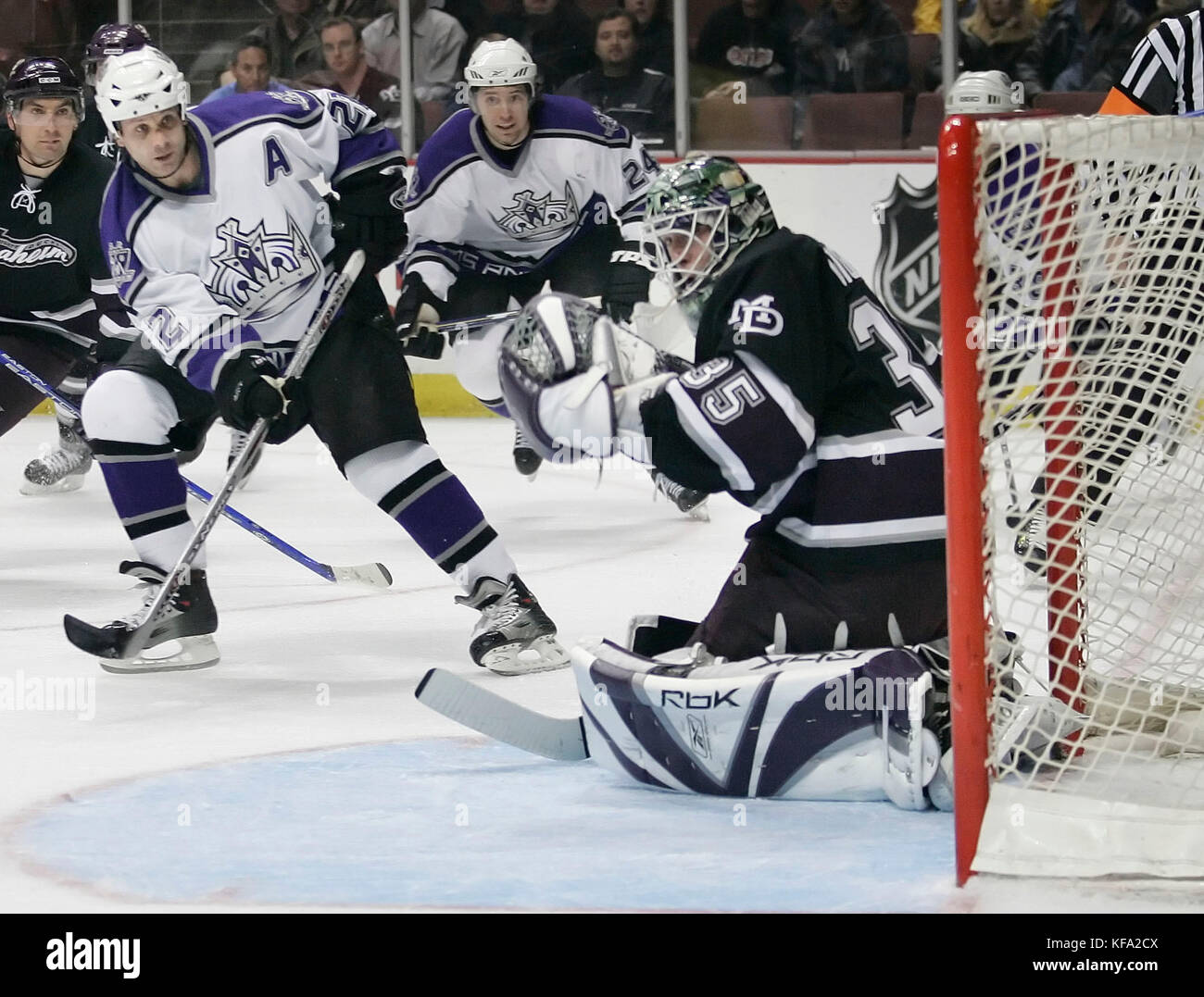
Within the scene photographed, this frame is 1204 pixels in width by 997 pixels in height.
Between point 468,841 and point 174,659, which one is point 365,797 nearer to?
point 468,841

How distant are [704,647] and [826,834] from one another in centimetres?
35

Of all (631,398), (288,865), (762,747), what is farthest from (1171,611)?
(288,865)

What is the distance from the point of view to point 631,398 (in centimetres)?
219

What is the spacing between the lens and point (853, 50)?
626 centimetres

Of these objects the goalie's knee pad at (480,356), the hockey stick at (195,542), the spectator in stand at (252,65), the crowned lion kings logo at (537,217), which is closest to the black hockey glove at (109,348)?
the goalie's knee pad at (480,356)

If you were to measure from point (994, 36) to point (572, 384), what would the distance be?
4257mm

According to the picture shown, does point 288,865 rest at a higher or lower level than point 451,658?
higher

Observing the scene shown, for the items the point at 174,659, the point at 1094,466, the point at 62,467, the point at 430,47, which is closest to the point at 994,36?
the point at 430,47

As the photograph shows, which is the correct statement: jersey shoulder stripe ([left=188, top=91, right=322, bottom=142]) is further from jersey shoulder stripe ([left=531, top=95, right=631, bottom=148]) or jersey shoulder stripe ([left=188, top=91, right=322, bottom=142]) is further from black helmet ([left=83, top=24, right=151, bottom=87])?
black helmet ([left=83, top=24, right=151, bottom=87])

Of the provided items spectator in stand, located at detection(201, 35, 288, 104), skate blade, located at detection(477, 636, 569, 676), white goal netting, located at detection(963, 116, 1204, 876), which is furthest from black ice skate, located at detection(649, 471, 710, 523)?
spectator in stand, located at detection(201, 35, 288, 104)

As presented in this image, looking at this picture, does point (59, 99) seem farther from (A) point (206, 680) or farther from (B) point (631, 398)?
(B) point (631, 398)

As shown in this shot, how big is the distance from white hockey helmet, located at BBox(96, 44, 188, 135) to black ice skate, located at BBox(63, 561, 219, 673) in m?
0.73

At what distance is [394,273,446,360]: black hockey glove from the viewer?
13.4 feet
